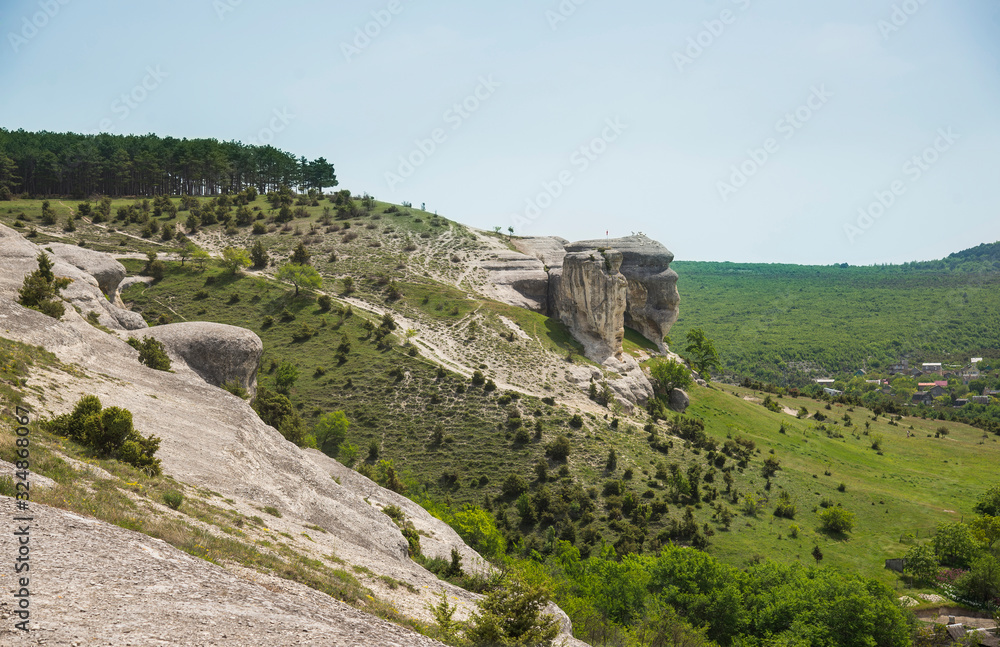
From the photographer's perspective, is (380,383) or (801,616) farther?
(380,383)

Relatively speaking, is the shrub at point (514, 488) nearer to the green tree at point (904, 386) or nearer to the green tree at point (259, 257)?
the green tree at point (259, 257)

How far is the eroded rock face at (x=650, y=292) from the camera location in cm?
9494

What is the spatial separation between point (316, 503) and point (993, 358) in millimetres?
177112

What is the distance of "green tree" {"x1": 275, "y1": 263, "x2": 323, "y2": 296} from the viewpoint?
247 ft

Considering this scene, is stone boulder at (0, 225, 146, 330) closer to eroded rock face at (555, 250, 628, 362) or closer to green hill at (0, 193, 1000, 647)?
green hill at (0, 193, 1000, 647)

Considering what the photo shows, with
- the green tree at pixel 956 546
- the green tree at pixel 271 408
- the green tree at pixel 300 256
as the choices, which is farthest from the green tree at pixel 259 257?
the green tree at pixel 956 546

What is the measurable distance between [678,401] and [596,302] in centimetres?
1705

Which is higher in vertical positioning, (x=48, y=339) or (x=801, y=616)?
(x=48, y=339)

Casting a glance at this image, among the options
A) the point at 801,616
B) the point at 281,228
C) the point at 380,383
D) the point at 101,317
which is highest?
the point at 281,228

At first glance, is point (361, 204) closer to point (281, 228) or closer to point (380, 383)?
point (281, 228)

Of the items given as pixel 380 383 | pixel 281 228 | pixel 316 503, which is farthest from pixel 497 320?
pixel 316 503

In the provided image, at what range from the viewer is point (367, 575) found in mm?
17625

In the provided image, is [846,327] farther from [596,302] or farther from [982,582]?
[982,582]

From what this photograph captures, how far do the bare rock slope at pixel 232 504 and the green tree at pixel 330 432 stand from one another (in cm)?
1963
